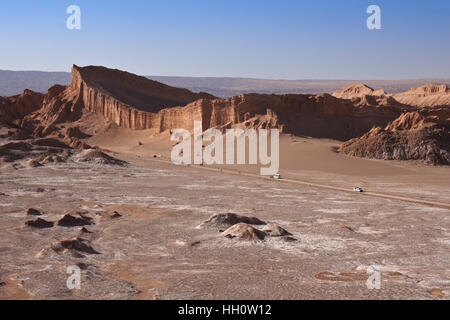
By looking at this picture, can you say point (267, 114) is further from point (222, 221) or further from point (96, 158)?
point (222, 221)

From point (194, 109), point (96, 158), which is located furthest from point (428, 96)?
point (96, 158)

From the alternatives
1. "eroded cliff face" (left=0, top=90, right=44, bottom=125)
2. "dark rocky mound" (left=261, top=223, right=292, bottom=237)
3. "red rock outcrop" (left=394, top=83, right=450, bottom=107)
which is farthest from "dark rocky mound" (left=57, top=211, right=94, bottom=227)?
"red rock outcrop" (left=394, top=83, right=450, bottom=107)

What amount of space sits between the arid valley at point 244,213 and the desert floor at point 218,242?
42 mm

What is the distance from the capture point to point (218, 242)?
37.3ft

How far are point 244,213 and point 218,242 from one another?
4.25 m

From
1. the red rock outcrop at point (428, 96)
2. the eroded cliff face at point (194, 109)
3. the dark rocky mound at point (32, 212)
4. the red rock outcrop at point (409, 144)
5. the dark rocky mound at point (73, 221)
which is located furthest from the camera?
the red rock outcrop at point (428, 96)

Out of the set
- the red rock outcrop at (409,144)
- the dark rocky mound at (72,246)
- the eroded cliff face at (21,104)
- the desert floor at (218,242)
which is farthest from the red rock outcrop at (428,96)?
the dark rocky mound at (72,246)

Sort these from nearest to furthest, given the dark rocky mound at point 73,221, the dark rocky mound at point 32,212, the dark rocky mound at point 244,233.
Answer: the dark rocky mound at point 244,233 → the dark rocky mound at point 73,221 → the dark rocky mound at point 32,212

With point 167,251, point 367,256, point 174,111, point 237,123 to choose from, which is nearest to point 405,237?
point 367,256

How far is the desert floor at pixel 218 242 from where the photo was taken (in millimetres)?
8195

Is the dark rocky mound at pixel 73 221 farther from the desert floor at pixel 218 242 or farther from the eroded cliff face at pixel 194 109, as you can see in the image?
the eroded cliff face at pixel 194 109

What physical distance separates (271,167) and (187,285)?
23.3m
